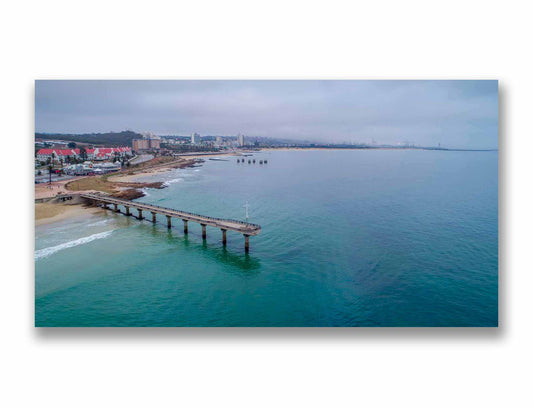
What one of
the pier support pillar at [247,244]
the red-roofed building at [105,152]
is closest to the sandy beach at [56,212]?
the pier support pillar at [247,244]

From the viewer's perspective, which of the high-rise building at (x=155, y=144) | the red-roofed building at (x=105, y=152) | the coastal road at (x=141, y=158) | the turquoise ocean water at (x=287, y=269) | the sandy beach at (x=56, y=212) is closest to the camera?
the turquoise ocean water at (x=287, y=269)

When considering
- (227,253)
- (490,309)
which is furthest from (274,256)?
(490,309)

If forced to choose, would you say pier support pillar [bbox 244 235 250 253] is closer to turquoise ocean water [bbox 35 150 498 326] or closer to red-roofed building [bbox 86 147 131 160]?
turquoise ocean water [bbox 35 150 498 326]

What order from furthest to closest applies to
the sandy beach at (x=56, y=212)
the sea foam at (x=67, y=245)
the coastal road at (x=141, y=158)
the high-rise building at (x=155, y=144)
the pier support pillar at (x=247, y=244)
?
the high-rise building at (x=155, y=144) → the coastal road at (x=141, y=158) → the sandy beach at (x=56, y=212) → the pier support pillar at (x=247, y=244) → the sea foam at (x=67, y=245)

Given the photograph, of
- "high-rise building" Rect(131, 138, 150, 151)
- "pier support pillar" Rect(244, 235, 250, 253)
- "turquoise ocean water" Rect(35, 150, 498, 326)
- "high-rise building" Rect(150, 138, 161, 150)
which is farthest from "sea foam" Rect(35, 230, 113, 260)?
"high-rise building" Rect(150, 138, 161, 150)

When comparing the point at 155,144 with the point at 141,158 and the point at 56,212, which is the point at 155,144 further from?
the point at 56,212

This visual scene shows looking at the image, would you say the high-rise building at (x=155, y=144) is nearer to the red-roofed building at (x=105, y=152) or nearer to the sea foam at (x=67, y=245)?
the red-roofed building at (x=105, y=152)

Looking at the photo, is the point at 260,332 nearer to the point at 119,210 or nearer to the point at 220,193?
the point at 119,210

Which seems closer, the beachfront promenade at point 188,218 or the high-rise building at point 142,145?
the beachfront promenade at point 188,218
